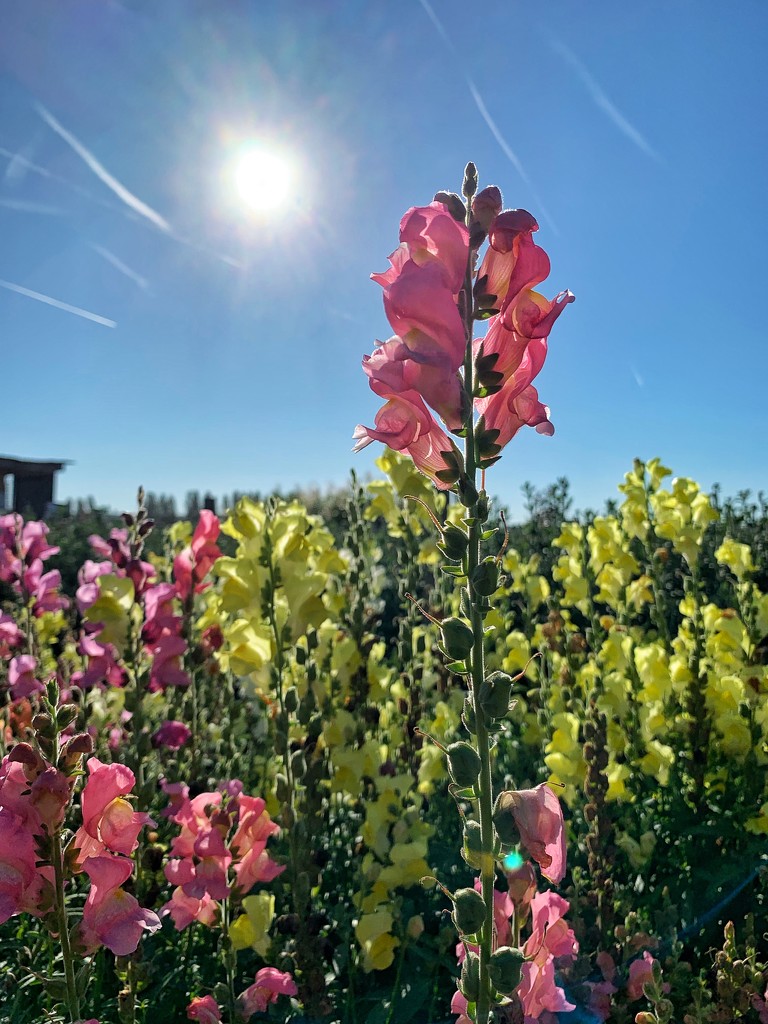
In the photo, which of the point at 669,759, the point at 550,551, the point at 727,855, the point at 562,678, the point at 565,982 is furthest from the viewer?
the point at 550,551

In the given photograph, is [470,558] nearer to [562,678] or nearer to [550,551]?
[562,678]

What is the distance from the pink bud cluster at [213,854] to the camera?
6.31 feet

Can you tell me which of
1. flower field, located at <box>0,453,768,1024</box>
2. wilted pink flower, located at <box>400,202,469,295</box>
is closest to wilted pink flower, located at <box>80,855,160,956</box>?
flower field, located at <box>0,453,768,1024</box>

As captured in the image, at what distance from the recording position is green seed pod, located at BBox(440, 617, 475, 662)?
3.68 ft

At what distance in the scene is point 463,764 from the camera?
1.13 metres

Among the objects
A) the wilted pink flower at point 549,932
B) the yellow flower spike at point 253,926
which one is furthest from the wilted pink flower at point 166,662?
the wilted pink flower at point 549,932

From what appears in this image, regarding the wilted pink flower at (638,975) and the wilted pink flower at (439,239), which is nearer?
the wilted pink flower at (439,239)

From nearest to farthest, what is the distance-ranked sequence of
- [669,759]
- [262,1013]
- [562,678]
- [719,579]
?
[262,1013]
[669,759]
[562,678]
[719,579]

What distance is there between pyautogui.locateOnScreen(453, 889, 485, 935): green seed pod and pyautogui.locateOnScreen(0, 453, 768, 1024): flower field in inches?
2.6

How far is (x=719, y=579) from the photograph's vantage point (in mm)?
8922

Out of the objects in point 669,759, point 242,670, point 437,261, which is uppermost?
point 437,261

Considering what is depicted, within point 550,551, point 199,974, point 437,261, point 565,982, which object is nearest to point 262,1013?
point 199,974

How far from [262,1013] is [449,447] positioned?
242 centimetres

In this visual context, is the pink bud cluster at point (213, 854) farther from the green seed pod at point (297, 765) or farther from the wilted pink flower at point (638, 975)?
the wilted pink flower at point (638, 975)
